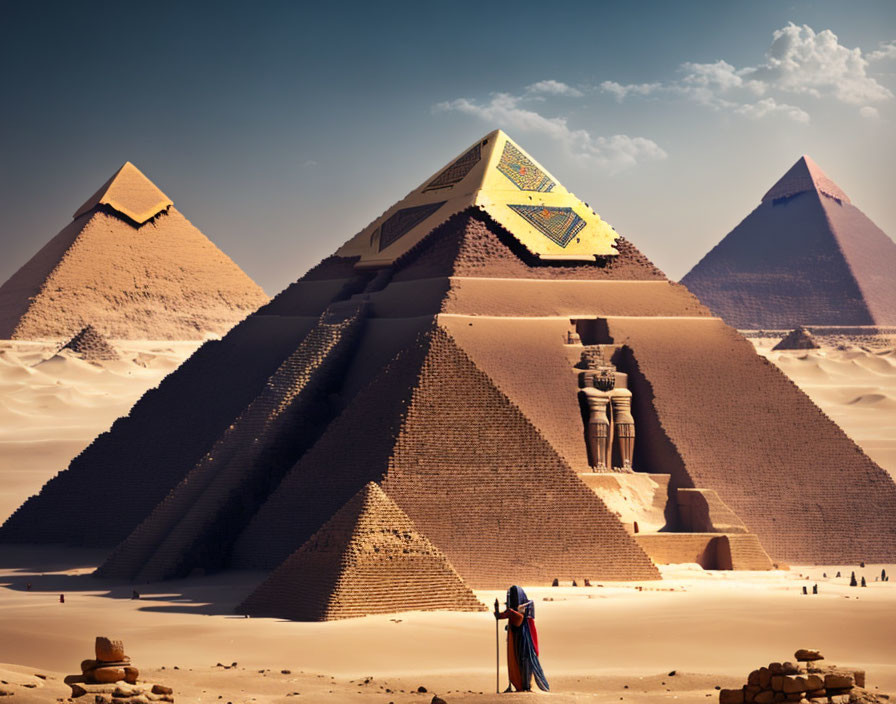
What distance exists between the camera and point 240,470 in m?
29.7

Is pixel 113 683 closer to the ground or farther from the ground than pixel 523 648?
closer to the ground

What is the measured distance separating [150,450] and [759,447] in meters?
12.0

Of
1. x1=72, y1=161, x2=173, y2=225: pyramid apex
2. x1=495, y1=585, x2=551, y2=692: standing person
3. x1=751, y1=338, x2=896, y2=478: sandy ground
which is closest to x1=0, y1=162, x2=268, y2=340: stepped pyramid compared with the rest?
x1=72, y1=161, x2=173, y2=225: pyramid apex

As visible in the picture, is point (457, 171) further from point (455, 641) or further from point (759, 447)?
point (455, 641)

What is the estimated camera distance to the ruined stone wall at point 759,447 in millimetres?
29734

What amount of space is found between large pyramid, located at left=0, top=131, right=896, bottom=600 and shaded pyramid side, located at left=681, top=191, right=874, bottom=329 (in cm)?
9132

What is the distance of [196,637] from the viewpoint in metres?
21.5

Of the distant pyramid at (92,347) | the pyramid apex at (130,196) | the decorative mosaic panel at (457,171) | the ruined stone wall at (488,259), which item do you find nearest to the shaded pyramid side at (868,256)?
the pyramid apex at (130,196)

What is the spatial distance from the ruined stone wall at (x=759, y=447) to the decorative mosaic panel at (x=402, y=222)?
5.14 m

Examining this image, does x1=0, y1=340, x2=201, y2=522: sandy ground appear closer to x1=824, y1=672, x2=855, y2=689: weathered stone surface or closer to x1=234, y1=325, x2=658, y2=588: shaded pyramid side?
x1=234, y1=325, x2=658, y2=588: shaded pyramid side

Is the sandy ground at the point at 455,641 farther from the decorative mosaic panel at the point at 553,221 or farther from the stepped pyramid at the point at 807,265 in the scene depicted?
the stepped pyramid at the point at 807,265

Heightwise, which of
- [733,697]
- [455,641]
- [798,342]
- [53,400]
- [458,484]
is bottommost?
[733,697]

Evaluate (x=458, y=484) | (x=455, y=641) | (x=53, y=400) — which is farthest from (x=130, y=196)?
(x=455, y=641)

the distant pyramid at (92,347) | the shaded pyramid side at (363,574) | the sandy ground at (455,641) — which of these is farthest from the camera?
the distant pyramid at (92,347)
